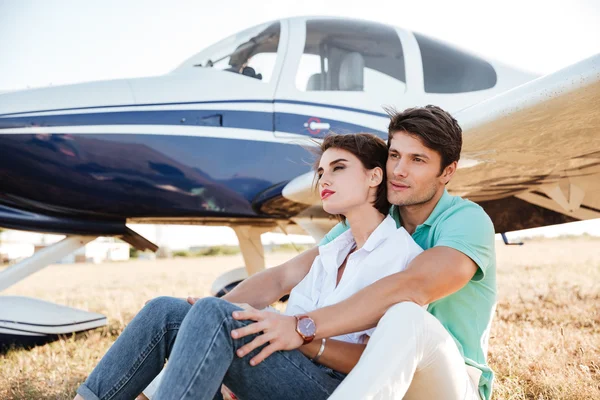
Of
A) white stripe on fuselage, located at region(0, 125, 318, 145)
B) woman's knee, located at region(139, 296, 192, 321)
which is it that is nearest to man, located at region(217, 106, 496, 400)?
woman's knee, located at region(139, 296, 192, 321)

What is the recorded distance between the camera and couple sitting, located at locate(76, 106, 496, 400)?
1188mm

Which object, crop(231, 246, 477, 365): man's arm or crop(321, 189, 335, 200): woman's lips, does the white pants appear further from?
crop(321, 189, 335, 200): woman's lips

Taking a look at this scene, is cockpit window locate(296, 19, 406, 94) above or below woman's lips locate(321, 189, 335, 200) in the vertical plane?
above

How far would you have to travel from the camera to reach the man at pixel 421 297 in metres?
1.12

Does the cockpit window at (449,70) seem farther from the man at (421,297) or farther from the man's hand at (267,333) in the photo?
the man's hand at (267,333)

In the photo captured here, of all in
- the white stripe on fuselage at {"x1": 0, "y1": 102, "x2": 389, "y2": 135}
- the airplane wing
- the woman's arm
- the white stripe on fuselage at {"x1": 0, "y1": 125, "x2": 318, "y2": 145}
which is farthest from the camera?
the white stripe on fuselage at {"x1": 0, "y1": 102, "x2": 389, "y2": 135}

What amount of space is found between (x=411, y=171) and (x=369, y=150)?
5.7 inches

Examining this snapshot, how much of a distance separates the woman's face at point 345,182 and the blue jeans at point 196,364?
18.0 inches

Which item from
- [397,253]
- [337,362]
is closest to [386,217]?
[397,253]

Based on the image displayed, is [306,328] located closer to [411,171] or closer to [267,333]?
[267,333]

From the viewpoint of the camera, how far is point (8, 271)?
348 centimetres

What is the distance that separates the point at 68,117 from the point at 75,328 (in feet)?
4.39

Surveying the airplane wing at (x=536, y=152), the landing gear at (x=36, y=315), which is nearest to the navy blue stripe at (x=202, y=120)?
the airplane wing at (x=536, y=152)

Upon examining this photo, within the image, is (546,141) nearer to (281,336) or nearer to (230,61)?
(281,336)
